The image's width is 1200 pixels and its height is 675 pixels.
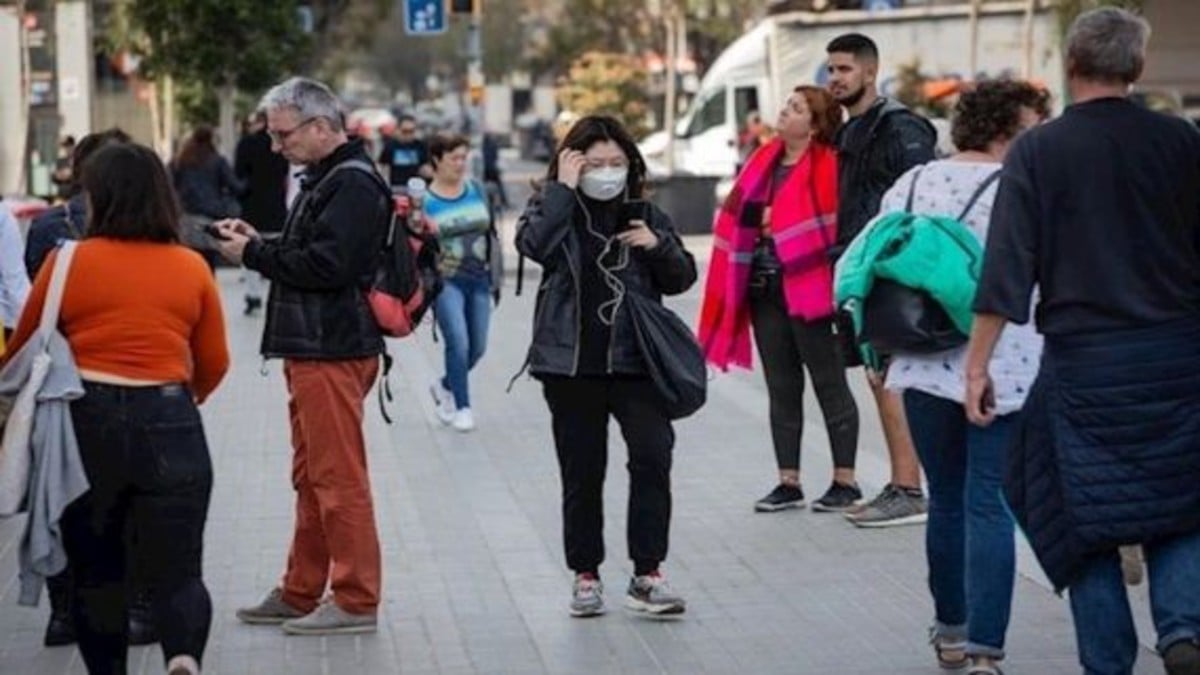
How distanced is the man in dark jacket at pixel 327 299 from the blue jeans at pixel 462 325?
5.26 meters

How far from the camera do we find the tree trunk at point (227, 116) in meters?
35.2

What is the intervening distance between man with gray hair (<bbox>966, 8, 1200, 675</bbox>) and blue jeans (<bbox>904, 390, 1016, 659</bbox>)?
2.26 ft

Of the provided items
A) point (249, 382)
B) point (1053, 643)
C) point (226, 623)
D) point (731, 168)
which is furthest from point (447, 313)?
point (731, 168)

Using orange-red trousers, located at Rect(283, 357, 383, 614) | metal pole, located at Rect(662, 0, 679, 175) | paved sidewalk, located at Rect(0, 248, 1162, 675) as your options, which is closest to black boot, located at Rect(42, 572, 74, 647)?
paved sidewalk, located at Rect(0, 248, 1162, 675)

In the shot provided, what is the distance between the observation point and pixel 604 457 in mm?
8461

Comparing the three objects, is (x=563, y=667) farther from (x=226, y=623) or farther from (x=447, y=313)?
(x=447, y=313)

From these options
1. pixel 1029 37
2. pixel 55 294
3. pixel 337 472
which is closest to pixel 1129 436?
pixel 55 294

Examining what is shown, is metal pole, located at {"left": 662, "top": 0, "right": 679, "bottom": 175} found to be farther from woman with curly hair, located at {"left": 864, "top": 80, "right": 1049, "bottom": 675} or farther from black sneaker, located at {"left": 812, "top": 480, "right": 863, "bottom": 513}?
woman with curly hair, located at {"left": 864, "top": 80, "right": 1049, "bottom": 675}

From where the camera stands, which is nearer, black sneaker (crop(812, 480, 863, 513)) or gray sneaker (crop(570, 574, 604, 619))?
gray sneaker (crop(570, 574, 604, 619))

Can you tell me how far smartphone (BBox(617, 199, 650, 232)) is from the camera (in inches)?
329

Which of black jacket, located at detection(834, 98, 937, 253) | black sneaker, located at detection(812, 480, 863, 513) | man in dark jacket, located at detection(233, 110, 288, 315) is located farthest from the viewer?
man in dark jacket, located at detection(233, 110, 288, 315)

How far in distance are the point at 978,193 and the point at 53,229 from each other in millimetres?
3281

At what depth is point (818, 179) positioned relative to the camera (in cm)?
1037

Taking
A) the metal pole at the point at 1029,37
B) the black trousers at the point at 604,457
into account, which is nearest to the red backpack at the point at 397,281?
the black trousers at the point at 604,457
